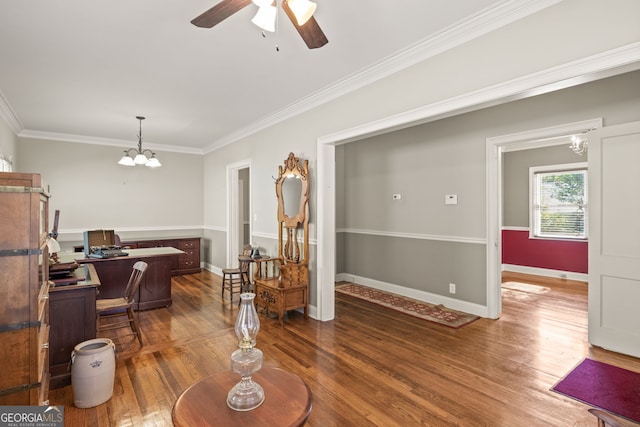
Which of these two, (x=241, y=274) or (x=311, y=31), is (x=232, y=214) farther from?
(x=311, y=31)

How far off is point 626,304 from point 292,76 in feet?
13.0

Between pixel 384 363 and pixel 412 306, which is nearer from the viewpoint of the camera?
pixel 384 363

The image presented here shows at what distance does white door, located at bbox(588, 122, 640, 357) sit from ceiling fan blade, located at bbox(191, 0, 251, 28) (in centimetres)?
349

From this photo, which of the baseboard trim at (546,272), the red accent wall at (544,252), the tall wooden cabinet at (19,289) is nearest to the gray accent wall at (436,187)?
the red accent wall at (544,252)

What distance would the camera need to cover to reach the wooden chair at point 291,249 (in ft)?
13.4

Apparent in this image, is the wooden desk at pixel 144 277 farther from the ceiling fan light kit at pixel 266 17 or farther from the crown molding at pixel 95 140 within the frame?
the ceiling fan light kit at pixel 266 17

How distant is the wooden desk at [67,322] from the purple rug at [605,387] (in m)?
3.80

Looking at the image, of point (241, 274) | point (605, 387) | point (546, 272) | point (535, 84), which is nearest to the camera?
point (535, 84)

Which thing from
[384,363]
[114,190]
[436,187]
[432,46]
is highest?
[432,46]

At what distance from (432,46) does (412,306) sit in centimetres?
329

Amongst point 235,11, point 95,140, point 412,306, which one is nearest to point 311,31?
point 235,11

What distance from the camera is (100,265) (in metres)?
4.18

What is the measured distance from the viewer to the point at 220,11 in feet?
5.61

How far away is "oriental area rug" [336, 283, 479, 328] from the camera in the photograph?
405 cm
